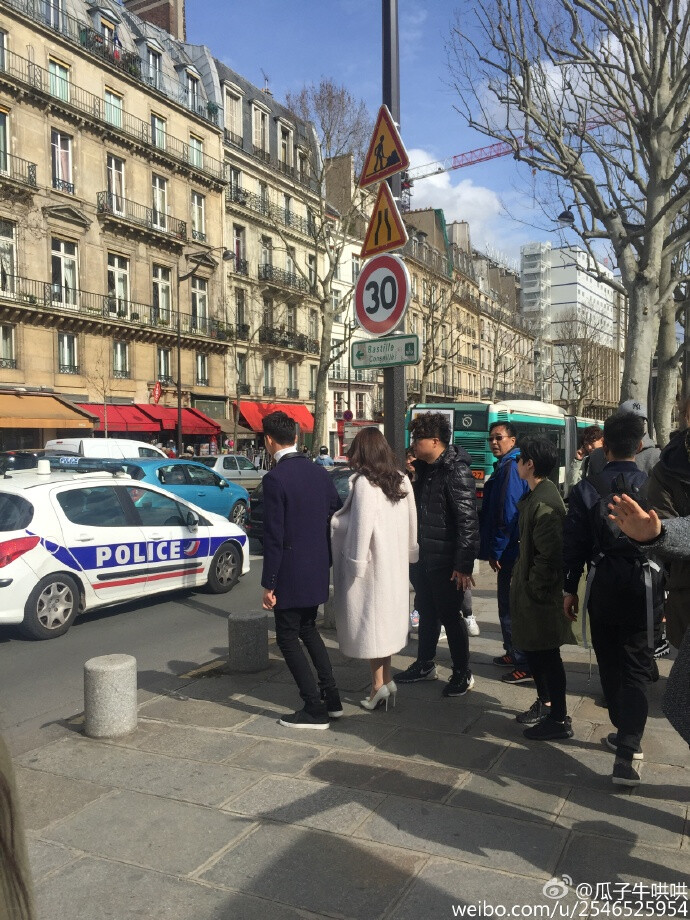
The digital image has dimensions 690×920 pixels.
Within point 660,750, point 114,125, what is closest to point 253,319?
point 114,125

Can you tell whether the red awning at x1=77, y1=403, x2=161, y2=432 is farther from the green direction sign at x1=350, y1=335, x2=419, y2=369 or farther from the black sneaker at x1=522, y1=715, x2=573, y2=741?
the black sneaker at x1=522, y1=715, x2=573, y2=741

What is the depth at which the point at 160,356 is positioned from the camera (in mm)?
36375

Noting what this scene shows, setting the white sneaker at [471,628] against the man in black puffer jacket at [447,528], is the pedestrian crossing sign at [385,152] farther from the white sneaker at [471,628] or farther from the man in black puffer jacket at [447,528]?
the white sneaker at [471,628]

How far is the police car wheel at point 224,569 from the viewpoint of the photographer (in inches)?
381

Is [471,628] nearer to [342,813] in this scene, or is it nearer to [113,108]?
[342,813]

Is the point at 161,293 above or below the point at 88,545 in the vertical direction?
above

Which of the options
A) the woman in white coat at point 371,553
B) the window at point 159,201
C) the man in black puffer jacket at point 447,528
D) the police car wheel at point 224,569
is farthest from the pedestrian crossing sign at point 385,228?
the window at point 159,201

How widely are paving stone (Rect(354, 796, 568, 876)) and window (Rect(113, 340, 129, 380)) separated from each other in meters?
31.9

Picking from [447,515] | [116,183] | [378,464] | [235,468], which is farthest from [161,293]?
[378,464]

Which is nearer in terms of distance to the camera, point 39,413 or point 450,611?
point 450,611

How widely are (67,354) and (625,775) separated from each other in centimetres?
3066

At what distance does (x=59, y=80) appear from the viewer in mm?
30672

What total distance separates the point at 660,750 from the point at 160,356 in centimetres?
3430

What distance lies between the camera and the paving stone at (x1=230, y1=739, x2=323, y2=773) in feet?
13.5
